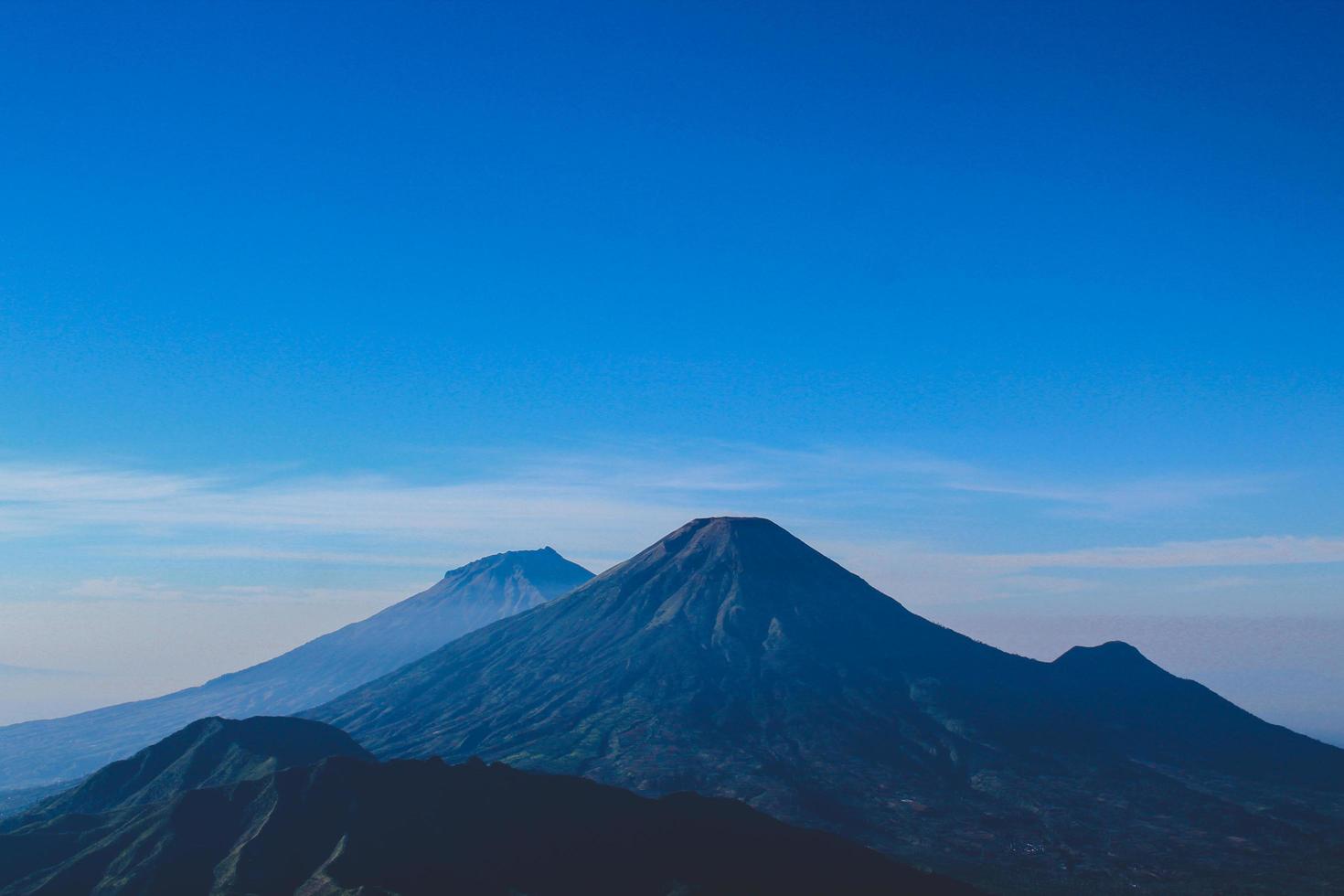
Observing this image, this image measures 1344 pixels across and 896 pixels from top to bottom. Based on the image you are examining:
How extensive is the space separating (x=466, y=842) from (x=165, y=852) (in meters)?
34.4

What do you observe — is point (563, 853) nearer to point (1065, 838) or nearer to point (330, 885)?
point (330, 885)

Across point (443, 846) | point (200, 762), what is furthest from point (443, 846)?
point (200, 762)

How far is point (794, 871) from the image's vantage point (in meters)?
103

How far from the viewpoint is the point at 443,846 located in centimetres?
10094

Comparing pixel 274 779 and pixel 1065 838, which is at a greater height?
pixel 274 779

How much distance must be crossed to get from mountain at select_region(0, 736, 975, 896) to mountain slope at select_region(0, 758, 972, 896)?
18cm

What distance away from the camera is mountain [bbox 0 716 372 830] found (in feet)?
489

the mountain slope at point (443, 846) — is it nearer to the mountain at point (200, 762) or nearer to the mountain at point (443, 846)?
the mountain at point (443, 846)

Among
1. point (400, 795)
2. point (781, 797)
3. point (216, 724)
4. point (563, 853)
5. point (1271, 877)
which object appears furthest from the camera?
point (781, 797)

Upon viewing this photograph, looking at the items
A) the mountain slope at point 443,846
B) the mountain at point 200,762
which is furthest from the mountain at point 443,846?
the mountain at point 200,762

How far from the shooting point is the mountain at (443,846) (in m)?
97.2

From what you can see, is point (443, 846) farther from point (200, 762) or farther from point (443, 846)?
point (200, 762)

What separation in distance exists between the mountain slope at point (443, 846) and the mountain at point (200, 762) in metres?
28.5

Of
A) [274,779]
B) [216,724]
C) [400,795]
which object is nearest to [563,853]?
[400,795]
